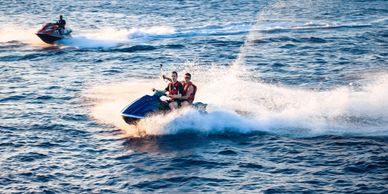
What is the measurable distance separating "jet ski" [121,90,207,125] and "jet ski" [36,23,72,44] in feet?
64.8

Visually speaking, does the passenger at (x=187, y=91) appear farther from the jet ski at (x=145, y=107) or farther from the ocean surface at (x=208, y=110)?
the ocean surface at (x=208, y=110)

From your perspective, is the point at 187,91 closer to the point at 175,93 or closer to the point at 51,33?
the point at 175,93

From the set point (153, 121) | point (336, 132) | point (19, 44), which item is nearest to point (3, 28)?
point (19, 44)

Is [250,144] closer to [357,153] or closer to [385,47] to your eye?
[357,153]

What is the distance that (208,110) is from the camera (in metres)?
22.8

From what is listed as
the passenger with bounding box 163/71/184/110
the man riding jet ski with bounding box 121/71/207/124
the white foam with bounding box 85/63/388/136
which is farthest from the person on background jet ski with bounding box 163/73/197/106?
the white foam with bounding box 85/63/388/136

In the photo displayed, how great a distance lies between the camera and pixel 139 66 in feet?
112

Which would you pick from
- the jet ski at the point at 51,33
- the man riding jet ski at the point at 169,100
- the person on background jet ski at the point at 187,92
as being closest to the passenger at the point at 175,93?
the man riding jet ski at the point at 169,100

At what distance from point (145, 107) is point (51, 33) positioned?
66.4 feet

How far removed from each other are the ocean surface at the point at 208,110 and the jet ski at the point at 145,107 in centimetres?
33

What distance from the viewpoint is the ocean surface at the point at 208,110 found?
17.7 meters

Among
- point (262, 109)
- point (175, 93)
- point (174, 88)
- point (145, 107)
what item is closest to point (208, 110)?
point (175, 93)

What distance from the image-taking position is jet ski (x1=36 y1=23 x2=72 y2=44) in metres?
38.9

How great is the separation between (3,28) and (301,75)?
26.3m
